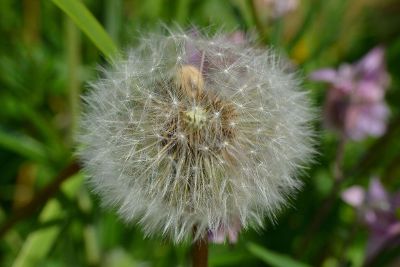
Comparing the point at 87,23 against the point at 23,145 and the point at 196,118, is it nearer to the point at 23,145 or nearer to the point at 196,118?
the point at 196,118

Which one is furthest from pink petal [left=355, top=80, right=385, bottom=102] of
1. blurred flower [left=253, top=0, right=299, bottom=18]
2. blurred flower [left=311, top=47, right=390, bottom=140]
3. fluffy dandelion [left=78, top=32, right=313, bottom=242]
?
fluffy dandelion [left=78, top=32, right=313, bottom=242]

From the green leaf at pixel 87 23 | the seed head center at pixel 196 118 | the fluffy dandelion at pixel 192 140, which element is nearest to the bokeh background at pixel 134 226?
the green leaf at pixel 87 23

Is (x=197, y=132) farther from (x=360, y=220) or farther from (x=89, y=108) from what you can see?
(x=360, y=220)

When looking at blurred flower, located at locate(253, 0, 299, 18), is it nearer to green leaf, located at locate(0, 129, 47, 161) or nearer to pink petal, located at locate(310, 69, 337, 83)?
pink petal, located at locate(310, 69, 337, 83)

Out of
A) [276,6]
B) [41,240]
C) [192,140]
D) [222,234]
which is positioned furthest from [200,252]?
[276,6]

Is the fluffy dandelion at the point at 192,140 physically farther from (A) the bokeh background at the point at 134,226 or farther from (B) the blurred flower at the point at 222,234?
(A) the bokeh background at the point at 134,226

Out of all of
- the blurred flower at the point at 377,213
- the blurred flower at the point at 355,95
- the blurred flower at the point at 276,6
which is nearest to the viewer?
the blurred flower at the point at 377,213

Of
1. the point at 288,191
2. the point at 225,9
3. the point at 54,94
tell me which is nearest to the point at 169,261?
the point at 288,191

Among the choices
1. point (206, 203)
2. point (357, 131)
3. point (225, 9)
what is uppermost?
point (225, 9)
